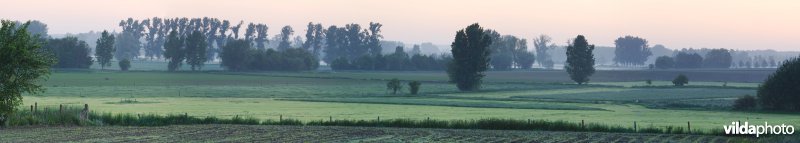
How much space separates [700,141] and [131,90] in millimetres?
76979

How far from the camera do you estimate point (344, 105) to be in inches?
2975

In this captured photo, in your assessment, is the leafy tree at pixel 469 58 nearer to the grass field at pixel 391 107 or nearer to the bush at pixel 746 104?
the grass field at pixel 391 107

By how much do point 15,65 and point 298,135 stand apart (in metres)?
15.0

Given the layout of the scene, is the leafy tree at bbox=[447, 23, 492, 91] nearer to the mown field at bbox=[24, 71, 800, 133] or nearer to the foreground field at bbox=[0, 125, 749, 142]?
the mown field at bbox=[24, 71, 800, 133]

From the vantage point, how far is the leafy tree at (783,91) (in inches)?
2908

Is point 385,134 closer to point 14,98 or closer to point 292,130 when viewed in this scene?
point 292,130

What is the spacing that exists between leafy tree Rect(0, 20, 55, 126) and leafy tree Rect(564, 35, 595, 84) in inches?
4284

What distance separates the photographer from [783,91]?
7450 cm

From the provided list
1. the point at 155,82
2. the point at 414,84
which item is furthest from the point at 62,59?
the point at 414,84

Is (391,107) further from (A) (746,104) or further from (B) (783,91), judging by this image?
(B) (783,91)

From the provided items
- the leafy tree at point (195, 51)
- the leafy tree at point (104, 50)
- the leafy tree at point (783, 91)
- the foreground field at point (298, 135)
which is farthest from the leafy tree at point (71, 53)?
the foreground field at point (298, 135)

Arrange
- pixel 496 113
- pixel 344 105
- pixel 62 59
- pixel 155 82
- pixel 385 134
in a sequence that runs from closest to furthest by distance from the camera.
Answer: pixel 385 134 < pixel 496 113 < pixel 344 105 < pixel 155 82 < pixel 62 59

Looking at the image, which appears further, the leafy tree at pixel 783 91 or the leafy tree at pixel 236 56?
the leafy tree at pixel 236 56

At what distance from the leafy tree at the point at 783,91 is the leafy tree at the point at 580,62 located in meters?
68.8
